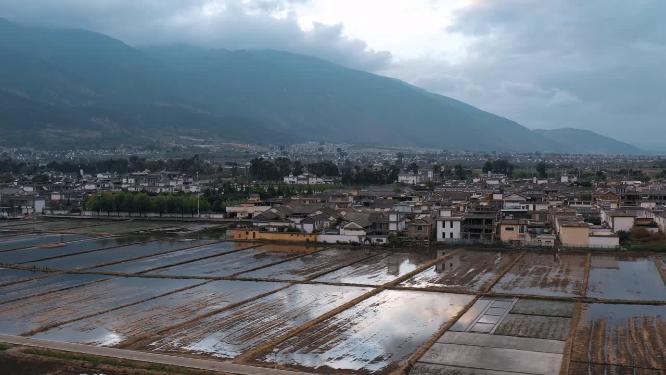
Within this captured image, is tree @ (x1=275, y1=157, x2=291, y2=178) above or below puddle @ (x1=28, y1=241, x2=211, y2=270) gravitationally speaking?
above

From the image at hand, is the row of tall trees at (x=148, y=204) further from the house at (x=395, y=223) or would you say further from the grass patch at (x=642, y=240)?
the grass patch at (x=642, y=240)

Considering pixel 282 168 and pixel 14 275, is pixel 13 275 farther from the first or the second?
pixel 282 168

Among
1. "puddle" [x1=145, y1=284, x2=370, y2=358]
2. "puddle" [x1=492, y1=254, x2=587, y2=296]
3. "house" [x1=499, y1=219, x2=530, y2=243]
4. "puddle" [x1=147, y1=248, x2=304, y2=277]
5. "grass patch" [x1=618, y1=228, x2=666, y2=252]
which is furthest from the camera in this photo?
A: "house" [x1=499, y1=219, x2=530, y2=243]

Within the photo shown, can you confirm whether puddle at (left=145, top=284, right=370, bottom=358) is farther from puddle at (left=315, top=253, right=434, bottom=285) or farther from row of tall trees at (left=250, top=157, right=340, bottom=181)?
row of tall trees at (left=250, top=157, right=340, bottom=181)

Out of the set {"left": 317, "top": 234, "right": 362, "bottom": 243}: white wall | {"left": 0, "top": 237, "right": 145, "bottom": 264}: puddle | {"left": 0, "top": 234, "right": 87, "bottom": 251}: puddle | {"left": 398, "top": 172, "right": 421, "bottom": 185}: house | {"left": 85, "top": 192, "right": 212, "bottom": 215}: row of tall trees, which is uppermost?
{"left": 398, "top": 172, "right": 421, "bottom": 185}: house


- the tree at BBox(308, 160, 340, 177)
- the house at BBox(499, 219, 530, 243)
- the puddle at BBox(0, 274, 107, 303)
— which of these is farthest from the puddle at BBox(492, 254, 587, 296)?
the tree at BBox(308, 160, 340, 177)

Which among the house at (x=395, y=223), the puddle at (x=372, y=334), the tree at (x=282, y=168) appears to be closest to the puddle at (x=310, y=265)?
the house at (x=395, y=223)
